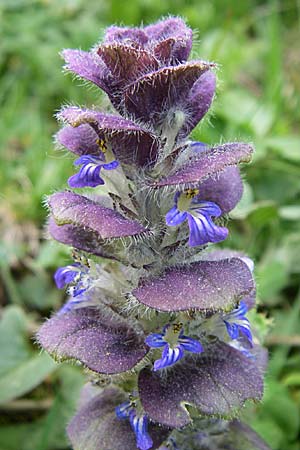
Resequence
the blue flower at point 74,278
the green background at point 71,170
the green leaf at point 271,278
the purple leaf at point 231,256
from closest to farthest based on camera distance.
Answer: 1. the blue flower at point 74,278
2. the purple leaf at point 231,256
3. the green background at point 71,170
4. the green leaf at point 271,278

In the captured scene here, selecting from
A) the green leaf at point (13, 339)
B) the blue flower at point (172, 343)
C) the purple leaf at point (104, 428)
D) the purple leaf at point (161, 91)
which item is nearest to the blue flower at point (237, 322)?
the blue flower at point (172, 343)

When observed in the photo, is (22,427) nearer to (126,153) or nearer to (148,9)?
(126,153)

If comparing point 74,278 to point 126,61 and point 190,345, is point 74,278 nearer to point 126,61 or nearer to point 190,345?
point 190,345

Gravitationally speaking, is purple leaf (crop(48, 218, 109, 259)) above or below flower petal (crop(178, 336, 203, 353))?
above

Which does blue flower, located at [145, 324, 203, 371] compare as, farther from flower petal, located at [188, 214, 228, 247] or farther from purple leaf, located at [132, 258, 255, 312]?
flower petal, located at [188, 214, 228, 247]

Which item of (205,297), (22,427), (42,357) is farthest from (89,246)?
(22,427)

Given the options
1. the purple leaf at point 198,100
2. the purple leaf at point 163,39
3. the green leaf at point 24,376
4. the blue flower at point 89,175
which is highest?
the purple leaf at point 163,39

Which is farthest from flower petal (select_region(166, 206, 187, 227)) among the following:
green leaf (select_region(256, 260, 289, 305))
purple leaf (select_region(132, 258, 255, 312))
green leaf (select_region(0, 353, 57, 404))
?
green leaf (select_region(256, 260, 289, 305))

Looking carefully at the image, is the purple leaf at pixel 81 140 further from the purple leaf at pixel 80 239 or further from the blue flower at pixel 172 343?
the blue flower at pixel 172 343
